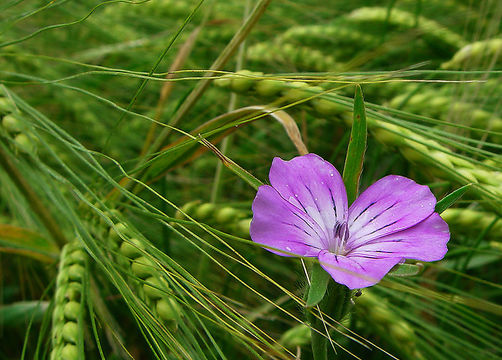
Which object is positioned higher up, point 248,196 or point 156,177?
point 156,177

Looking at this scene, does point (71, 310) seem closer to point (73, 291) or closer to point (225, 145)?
point (73, 291)

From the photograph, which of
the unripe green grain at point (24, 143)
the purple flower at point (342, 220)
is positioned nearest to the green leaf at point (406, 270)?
the purple flower at point (342, 220)

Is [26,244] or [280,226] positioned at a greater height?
[280,226]

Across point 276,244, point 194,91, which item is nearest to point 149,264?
point 276,244

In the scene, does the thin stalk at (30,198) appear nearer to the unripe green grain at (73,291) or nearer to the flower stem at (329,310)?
the unripe green grain at (73,291)

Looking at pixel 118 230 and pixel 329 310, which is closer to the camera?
pixel 329 310

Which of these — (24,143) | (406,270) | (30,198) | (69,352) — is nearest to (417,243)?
(406,270)

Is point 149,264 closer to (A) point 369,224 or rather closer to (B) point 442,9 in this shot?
(A) point 369,224
